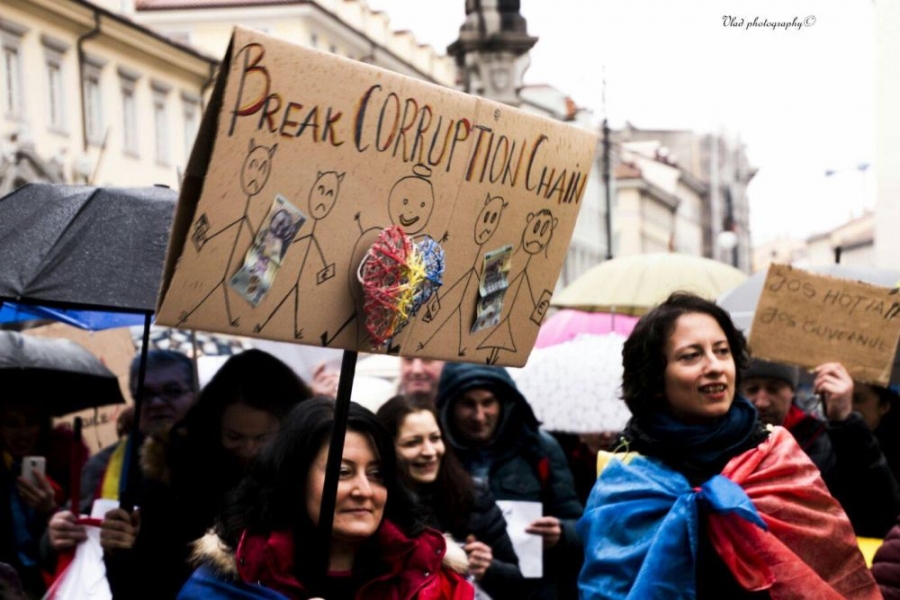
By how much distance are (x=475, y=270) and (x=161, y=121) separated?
4592 cm

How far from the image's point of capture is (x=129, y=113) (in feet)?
158

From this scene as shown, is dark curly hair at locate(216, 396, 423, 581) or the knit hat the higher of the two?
the knit hat

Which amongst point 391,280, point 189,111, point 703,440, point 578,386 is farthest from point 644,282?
point 189,111

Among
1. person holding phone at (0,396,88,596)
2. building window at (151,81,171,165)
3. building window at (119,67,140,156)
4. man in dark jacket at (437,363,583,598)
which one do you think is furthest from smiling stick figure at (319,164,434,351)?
building window at (151,81,171,165)

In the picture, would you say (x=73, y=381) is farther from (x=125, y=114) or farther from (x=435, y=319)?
(x=125, y=114)

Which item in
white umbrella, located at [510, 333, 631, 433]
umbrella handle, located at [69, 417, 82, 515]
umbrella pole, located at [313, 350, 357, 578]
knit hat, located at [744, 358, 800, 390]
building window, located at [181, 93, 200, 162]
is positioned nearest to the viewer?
umbrella pole, located at [313, 350, 357, 578]

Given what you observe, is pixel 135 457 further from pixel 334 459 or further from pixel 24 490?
pixel 334 459

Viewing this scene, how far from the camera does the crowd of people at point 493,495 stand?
4801 millimetres

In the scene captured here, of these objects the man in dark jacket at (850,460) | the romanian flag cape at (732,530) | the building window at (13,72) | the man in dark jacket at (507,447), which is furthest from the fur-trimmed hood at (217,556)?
the building window at (13,72)

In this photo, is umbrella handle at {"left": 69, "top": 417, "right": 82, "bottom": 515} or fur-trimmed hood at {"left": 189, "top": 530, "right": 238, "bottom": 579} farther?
umbrella handle at {"left": 69, "top": 417, "right": 82, "bottom": 515}

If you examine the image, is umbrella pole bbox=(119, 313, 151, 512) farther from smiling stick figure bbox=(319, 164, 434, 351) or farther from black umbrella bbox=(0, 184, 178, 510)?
smiling stick figure bbox=(319, 164, 434, 351)

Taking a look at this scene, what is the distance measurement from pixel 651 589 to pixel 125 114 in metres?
43.8

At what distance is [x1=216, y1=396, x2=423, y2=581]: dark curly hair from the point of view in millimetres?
4770

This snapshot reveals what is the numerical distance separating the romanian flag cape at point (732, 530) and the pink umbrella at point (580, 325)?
717 cm
